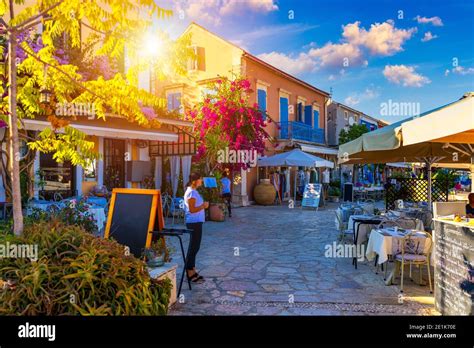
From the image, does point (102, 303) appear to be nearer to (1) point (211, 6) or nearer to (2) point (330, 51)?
(1) point (211, 6)

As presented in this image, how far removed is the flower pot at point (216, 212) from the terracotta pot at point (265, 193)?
20.7 ft

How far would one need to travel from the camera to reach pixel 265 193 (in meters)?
18.9

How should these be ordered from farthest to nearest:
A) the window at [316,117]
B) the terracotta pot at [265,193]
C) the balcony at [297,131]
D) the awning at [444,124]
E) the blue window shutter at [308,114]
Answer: the window at [316,117] < the blue window shutter at [308,114] < the balcony at [297,131] < the terracotta pot at [265,193] < the awning at [444,124]

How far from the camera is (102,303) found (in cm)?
296

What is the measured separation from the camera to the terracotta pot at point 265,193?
62.2 ft

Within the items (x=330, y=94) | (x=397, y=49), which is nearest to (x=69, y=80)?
(x=397, y=49)

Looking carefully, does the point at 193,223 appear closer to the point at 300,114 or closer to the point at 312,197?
the point at 312,197

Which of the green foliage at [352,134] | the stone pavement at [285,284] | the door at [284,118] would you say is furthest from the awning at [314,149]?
the stone pavement at [285,284]

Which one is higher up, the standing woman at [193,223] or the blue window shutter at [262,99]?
Answer: the blue window shutter at [262,99]

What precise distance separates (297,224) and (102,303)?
388 inches

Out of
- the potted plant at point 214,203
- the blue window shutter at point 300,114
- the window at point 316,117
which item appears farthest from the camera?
the window at point 316,117
